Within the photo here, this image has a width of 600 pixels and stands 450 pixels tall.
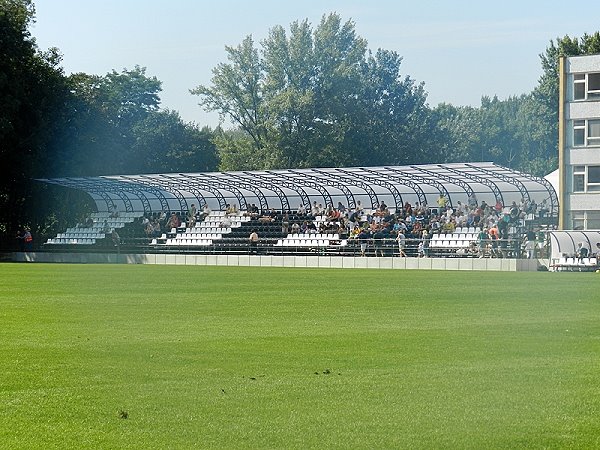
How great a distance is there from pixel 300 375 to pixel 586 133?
52.5m

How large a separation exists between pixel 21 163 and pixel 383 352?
64089 millimetres

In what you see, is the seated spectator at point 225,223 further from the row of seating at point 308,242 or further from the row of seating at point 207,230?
the row of seating at point 308,242

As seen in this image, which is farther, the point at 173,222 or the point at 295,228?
the point at 173,222

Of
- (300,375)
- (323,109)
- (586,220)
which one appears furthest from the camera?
(323,109)

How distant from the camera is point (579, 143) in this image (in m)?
63.4

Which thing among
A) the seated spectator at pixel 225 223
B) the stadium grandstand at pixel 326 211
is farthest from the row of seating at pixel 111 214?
the seated spectator at pixel 225 223

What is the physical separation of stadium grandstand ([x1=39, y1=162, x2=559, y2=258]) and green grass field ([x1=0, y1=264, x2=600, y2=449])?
105ft

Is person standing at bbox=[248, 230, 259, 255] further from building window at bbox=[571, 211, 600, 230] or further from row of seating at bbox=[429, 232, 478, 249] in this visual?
building window at bbox=[571, 211, 600, 230]

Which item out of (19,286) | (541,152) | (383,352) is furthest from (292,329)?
(541,152)

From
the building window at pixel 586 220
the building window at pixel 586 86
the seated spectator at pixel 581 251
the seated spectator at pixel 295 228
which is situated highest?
the building window at pixel 586 86

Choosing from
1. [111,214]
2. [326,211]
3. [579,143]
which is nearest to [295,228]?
[326,211]

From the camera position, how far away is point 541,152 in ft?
333

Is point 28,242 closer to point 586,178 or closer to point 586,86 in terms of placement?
point 586,178

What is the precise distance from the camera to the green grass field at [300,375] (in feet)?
30.8
